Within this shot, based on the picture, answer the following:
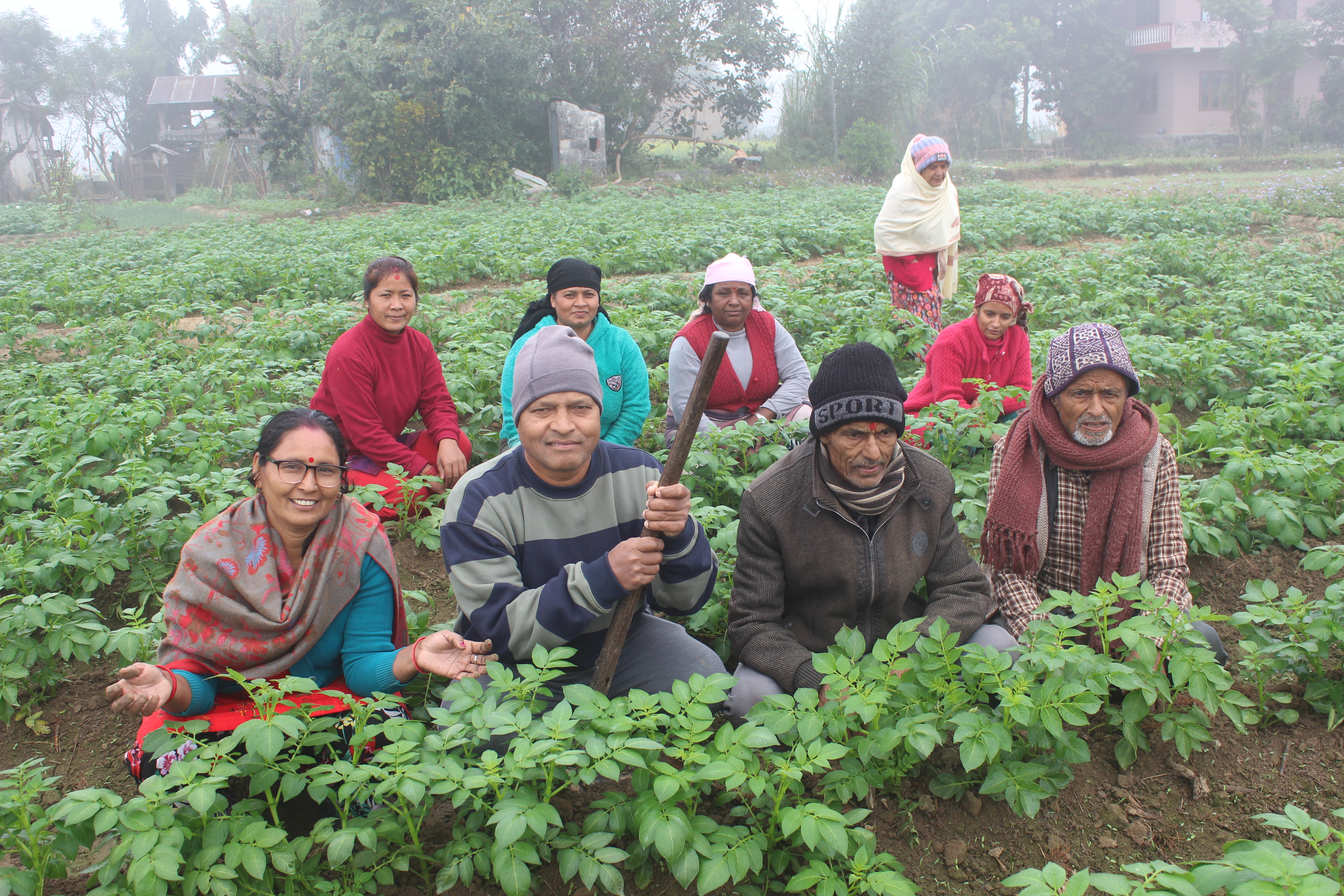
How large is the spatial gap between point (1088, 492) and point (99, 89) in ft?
162

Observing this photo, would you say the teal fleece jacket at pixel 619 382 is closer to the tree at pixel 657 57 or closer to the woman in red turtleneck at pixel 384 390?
the woman in red turtleneck at pixel 384 390

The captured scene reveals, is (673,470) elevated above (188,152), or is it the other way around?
(188,152)

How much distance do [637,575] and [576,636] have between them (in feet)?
1.09

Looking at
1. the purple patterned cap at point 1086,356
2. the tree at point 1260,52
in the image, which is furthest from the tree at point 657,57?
the purple patterned cap at point 1086,356

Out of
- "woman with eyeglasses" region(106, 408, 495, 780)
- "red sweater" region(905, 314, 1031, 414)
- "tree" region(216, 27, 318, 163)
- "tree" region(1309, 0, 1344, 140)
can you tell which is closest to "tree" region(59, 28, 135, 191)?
"tree" region(216, 27, 318, 163)

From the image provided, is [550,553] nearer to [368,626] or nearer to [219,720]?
[368,626]

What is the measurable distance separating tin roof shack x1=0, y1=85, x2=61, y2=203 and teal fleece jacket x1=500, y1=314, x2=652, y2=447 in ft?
127

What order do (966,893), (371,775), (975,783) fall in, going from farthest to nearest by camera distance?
(975,783)
(966,893)
(371,775)

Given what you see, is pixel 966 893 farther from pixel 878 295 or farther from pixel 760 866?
pixel 878 295

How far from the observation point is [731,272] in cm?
452

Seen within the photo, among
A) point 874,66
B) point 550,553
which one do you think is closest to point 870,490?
point 550,553

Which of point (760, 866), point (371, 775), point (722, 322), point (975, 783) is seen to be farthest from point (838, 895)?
point (722, 322)

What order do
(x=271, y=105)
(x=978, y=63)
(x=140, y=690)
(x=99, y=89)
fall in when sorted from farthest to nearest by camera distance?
1. (x=99, y=89)
2. (x=978, y=63)
3. (x=271, y=105)
4. (x=140, y=690)

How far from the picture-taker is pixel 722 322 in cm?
464
